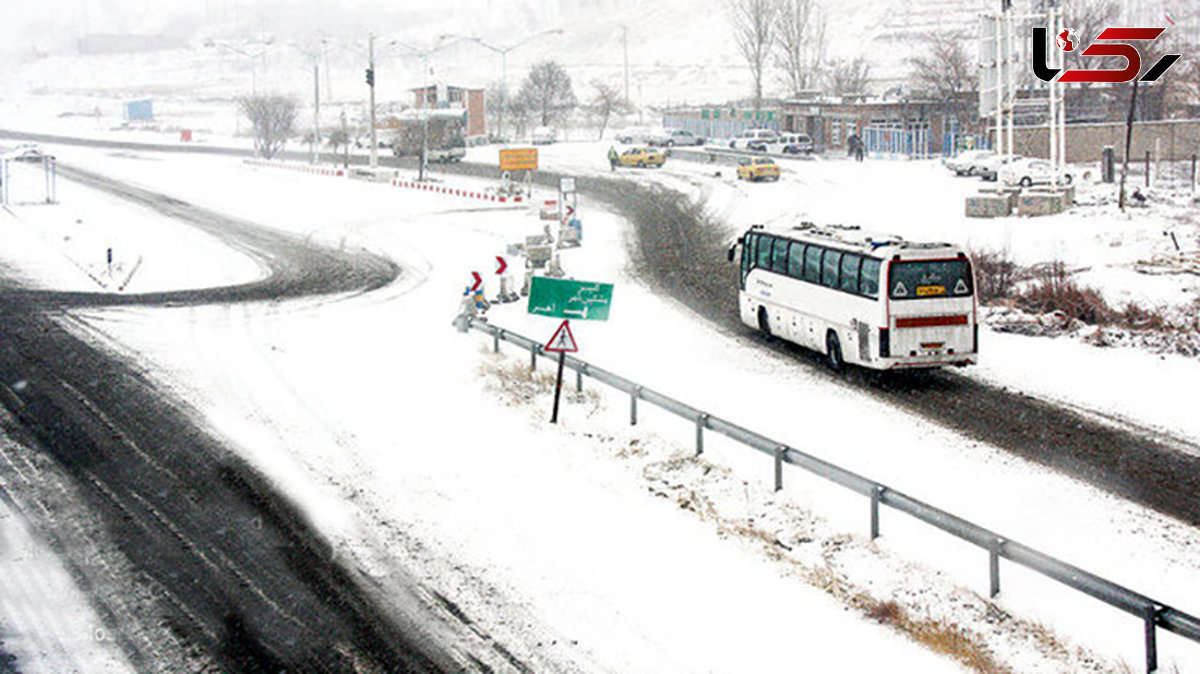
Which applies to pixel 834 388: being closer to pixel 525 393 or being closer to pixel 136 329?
pixel 525 393

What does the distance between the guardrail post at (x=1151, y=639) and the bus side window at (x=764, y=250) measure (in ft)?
52.1

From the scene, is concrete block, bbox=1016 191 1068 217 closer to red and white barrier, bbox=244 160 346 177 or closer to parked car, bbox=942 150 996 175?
parked car, bbox=942 150 996 175

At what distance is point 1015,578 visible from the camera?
44.5ft

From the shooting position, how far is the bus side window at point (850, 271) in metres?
22.6

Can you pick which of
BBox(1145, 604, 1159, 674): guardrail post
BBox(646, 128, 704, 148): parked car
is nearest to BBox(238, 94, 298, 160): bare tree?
BBox(646, 128, 704, 148): parked car

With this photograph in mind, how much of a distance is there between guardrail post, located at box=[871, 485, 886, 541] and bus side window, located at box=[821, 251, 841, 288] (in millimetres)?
9490

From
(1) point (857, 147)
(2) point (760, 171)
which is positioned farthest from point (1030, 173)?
(1) point (857, 147)

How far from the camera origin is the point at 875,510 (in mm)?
14555

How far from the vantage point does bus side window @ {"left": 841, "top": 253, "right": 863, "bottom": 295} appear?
74.3ft

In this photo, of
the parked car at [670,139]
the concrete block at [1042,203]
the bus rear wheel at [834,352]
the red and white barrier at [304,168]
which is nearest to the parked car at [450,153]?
the red and white barrier at [304,168]

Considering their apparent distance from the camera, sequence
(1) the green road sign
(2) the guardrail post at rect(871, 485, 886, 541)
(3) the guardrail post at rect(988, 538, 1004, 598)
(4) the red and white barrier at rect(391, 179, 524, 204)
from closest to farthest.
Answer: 1. (3) the guardrail post at rect(988, 538, 1004, 598)
2. (2) the guardrail post at rect(871, 485, 886, 541)
3. (1) the green road sign
4. (4) the red and white barrier at rect(391, 179, 524, 204)

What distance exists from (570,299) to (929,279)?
23.2 feet

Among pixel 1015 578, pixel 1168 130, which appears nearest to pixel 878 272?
pixel 1015 578

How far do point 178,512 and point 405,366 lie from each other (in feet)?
29.0
